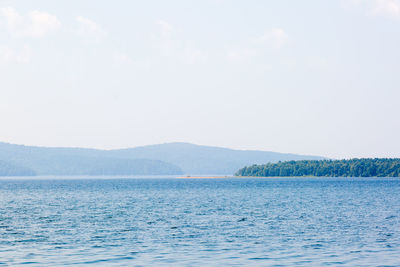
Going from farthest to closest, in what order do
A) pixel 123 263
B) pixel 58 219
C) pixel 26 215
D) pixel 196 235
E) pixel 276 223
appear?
1. pixel 26 215
2. pixel 58 219
3. pixel 276 223
4. pixel 196 235
5. pixel 123 263

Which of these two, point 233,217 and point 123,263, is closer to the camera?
point 123,263

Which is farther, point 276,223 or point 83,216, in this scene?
point 83,216

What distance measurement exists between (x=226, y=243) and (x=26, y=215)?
42.6 metres

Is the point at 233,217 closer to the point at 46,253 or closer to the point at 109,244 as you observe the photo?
the point at 109,244

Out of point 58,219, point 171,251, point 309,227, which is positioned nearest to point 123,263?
point 171,251

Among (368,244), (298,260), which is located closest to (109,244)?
(298,260)

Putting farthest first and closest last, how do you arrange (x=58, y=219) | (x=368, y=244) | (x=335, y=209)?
1. (x=335, y=209)
2. (x=58, y=219)
3. (x=368, y=244)

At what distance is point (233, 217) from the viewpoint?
77.2 metres

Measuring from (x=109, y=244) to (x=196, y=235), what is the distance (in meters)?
9.25

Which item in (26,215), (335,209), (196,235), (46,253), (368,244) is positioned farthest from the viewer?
(335,209)

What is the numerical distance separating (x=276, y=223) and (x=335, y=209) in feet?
81.9

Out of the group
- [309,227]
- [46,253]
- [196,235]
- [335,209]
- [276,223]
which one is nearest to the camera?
[46,253]

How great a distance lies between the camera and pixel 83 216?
80875mm

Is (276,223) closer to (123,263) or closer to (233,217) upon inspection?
(233,217)
